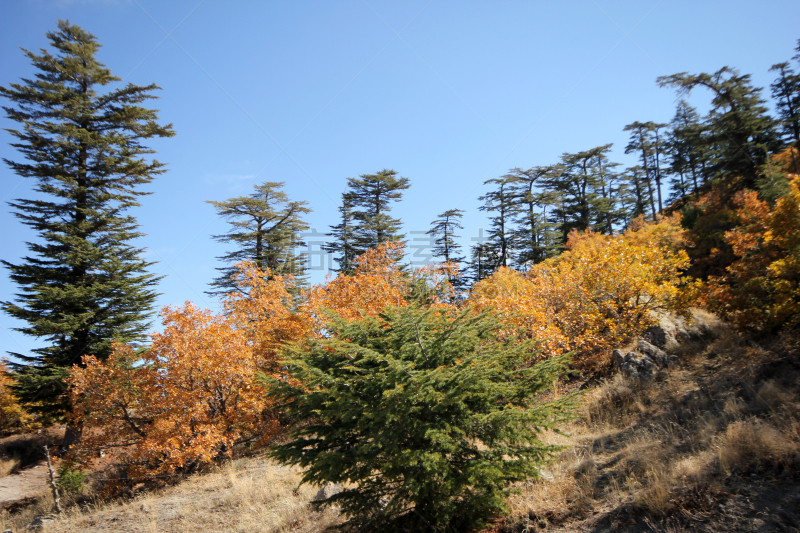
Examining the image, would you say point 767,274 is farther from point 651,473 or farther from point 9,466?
point 9,466

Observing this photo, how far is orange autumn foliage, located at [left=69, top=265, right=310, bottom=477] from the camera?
1168 cm

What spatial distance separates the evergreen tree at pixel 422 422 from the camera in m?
5.16

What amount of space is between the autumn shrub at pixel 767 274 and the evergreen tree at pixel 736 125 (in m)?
14.4

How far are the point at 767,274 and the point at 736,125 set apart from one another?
17498 mm

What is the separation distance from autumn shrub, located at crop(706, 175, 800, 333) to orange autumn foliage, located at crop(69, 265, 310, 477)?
12042 mm

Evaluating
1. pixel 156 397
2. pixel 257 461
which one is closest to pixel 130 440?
pixel 156 397

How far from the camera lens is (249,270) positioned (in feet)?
51.0

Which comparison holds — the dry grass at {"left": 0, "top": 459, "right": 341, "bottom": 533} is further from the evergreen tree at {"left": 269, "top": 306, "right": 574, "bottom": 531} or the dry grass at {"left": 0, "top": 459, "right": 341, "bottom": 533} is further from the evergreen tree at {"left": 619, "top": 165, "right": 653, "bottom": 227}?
the evergreen tree at {"left": 619, "top": 165, "right": 653, "bottom": 227}

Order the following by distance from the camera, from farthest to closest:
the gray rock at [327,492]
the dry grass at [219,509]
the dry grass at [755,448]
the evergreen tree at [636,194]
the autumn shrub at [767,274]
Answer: the evergreen tree at [636,194] → the gray rock at [327,492] → the autumn shrub at [767,274] → the dry grass at [219,509] → the dry grass at [755,448]

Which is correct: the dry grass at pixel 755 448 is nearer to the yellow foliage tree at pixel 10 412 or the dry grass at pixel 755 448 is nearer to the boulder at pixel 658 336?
the boulder at pixel 658 336

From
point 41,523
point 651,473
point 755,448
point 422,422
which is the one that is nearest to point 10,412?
point 41,523

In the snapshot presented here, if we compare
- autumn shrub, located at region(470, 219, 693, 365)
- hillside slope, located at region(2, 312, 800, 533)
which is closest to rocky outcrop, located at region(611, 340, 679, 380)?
hillside slope, located at region(2, 312, 800, 533)

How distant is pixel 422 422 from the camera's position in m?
5.33

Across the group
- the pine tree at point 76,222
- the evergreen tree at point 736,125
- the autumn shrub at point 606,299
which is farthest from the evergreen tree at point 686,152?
the pine tree at point 76,222
